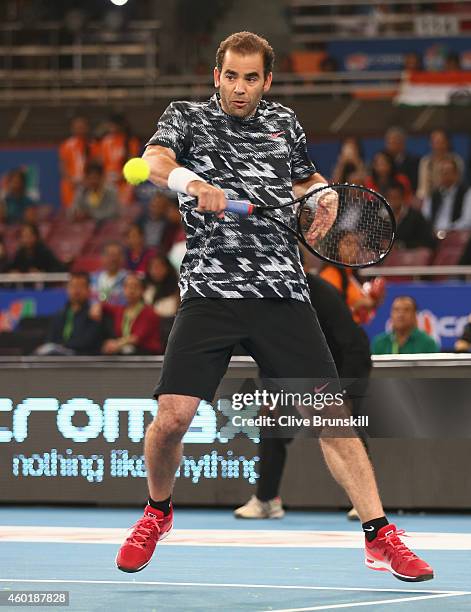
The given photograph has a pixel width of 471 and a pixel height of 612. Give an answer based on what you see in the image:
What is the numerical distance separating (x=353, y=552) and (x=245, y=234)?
2223 millimetres

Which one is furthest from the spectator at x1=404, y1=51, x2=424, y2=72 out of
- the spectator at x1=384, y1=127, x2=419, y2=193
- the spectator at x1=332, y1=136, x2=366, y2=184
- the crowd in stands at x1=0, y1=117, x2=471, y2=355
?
the spectator at x1=384, y1=127, x2=419, y2=193

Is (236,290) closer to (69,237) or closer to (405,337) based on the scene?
(405,337)

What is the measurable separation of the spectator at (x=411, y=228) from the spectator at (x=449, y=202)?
358 millimetres

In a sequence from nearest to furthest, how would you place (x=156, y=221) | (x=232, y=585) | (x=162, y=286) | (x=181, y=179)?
(x=181, y=179) < (x=232, y=585) < (x=162, y=286) < (x=156, y=221)

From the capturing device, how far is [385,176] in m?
13.9

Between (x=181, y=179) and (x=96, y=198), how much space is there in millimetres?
10656

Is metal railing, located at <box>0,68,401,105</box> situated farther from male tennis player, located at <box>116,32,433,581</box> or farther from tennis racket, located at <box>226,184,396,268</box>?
male tennis player, located at <box>116,32,433,581</box>

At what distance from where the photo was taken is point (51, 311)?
1313 centimetres

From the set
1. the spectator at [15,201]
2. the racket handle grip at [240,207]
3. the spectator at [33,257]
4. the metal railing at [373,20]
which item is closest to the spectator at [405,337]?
the racket handle grip at [240,207]

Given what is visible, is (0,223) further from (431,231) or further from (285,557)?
(285,557)

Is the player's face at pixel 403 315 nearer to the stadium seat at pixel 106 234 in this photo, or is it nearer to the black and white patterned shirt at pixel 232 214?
the black and white patterned shirt at pixel 232 214

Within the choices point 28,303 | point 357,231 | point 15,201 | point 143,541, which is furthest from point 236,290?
point 15,201

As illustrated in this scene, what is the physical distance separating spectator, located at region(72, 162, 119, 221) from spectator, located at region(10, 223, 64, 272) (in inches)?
52.1

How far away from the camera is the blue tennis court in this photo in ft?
16.7
